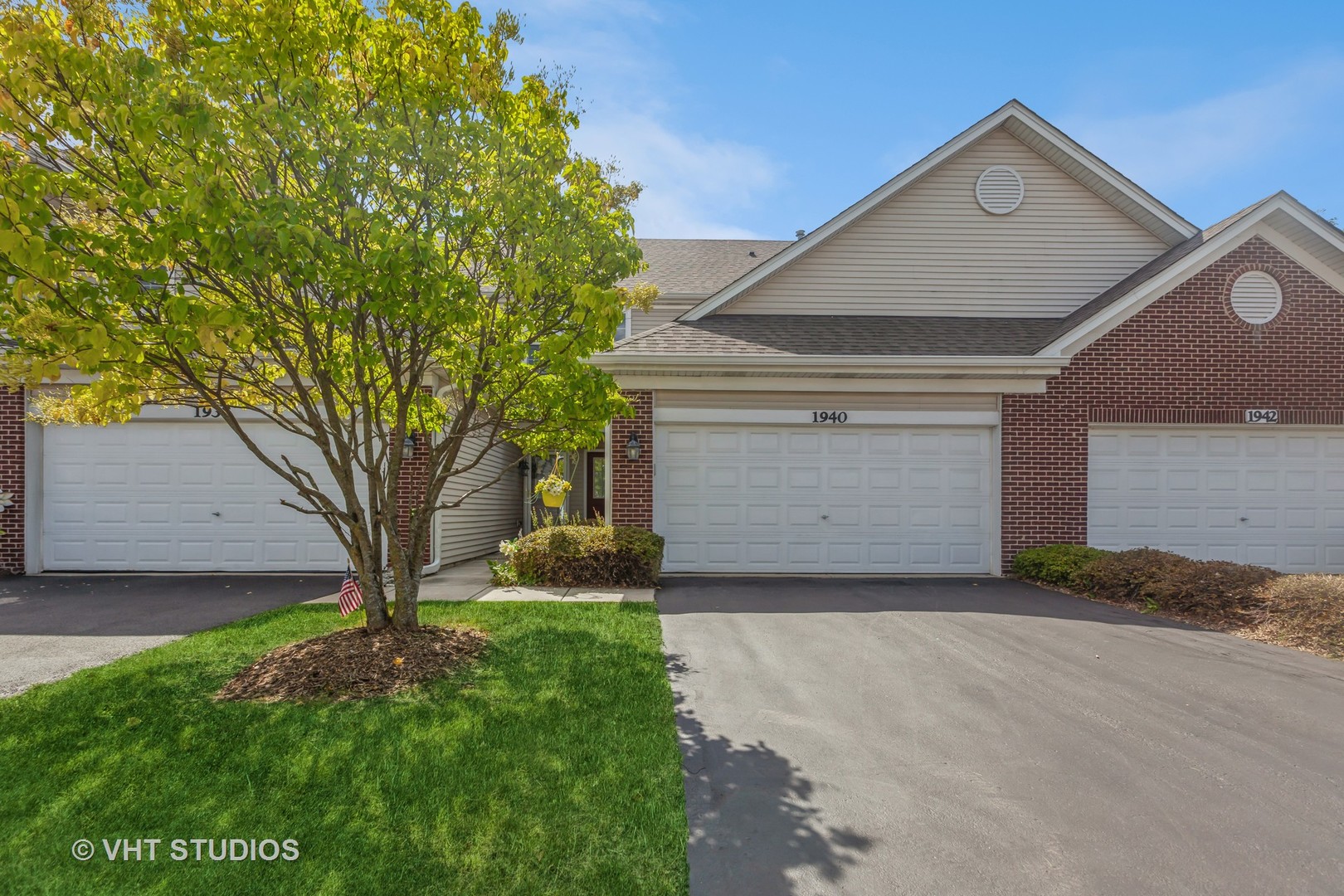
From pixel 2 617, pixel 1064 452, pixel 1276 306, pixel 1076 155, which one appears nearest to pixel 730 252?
pixel 1076 155

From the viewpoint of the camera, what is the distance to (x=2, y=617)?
738cm

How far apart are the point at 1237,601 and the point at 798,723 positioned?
6.23m

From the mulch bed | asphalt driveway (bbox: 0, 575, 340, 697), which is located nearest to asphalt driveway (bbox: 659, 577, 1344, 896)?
the mulch bed

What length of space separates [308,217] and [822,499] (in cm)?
809

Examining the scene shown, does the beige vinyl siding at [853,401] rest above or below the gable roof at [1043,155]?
below

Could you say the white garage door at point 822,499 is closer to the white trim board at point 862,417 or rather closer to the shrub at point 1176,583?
the white trim board at point 862,417

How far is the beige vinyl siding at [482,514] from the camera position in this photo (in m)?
11.5

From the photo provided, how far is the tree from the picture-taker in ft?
12.6

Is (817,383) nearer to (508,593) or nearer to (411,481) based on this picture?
(508,593)

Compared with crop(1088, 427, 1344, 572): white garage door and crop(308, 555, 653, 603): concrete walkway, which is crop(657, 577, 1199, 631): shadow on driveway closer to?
crop(308, 555, 653, 603): concrete walkway

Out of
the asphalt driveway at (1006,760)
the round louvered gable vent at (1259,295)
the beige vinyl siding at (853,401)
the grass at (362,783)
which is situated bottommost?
the asphalt driveway at (1006,760)

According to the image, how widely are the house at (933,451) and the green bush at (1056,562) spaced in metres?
0.35

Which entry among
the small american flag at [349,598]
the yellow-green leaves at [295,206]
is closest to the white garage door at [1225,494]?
the yellow-green leaves at [295,206]

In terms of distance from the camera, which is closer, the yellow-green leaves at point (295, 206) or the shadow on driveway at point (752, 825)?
the shadow on driveway at point (752, 825)
